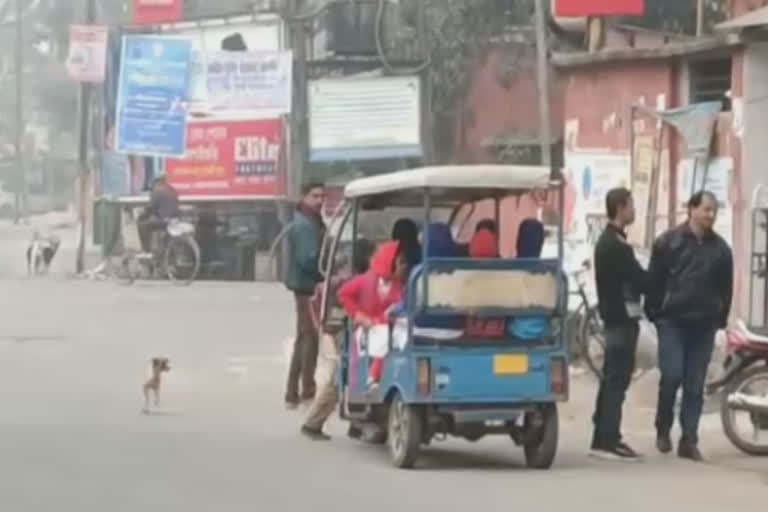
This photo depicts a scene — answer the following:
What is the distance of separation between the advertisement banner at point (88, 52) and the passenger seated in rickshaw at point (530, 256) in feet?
106

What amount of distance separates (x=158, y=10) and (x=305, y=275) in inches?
1005

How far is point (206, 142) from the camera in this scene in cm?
4131

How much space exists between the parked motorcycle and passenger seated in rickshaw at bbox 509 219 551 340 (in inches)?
66.5

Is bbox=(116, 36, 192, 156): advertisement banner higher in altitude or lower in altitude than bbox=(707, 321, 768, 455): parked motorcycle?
higher

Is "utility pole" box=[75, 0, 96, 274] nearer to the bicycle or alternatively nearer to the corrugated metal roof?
the bicycle

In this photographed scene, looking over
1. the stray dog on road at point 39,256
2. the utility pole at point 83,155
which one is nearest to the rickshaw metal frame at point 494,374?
the stray dog on road at point 39,256

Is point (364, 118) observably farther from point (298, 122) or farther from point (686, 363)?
point (686, 363)

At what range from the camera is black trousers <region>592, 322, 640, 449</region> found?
45.2 feet

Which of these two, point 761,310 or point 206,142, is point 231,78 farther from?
point 761,310

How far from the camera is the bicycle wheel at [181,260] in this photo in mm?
36469

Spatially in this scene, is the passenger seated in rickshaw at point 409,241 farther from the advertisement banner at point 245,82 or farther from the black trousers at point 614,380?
the advertisement banner at point 245,82

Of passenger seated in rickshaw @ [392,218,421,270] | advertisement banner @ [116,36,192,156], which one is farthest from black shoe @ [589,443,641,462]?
advertisement banner @ [116,36,192,156]

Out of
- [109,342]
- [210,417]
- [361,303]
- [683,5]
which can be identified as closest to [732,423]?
[361,303]

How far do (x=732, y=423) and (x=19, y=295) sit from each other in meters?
20.3
